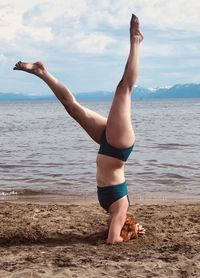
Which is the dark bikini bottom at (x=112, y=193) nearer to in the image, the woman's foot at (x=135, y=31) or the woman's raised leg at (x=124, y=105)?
the woman's raised leg at (x=124, y=105)

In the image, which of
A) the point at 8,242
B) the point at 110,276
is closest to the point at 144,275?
the point at 110,276

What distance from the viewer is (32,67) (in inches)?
226

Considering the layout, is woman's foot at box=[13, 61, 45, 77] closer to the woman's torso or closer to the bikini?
the bikini

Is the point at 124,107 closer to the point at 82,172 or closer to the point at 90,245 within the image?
the point at 90,245

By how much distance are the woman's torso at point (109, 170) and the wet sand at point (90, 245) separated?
662 millimetres

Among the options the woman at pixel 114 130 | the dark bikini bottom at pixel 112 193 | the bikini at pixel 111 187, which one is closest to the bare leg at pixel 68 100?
the woman at pixel 114 130

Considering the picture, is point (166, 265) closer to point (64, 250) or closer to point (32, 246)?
→ point (64, 250)

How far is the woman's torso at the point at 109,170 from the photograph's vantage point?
5.59m

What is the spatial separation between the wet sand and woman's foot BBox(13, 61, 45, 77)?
1.87 metres

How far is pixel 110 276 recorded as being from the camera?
176 inches

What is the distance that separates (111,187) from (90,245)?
0.66m

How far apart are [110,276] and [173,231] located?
71.9 inches

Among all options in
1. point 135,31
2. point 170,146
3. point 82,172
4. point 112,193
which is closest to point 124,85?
point 135,31

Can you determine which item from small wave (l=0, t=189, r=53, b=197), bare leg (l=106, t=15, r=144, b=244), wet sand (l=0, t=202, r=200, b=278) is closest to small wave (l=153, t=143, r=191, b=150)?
small wave (l=0, t=189, r=53, b=197)
